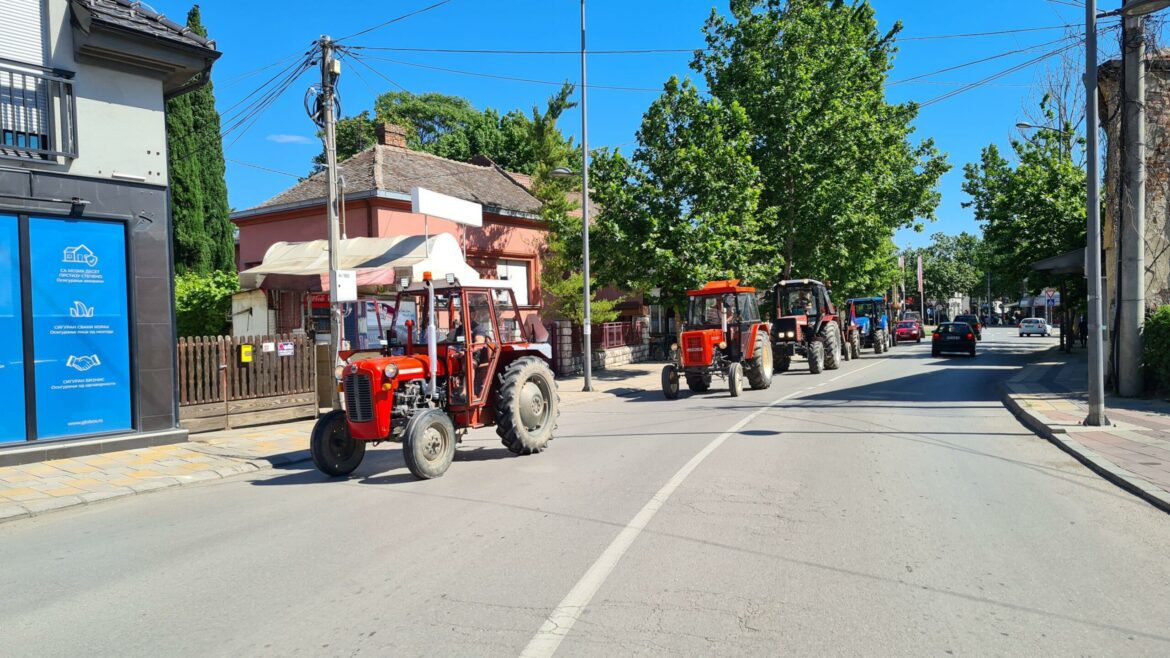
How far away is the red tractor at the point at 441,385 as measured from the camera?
332 inches

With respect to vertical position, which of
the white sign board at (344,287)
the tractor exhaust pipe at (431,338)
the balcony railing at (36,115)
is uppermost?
the balcony railing at (36,115)

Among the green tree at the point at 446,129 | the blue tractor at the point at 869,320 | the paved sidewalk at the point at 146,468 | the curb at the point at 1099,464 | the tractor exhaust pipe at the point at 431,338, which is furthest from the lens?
the green tree at the point at 446,129

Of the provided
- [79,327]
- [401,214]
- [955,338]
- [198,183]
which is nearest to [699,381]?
[401,214]

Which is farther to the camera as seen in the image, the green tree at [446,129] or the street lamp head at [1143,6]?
the green tree at [446,129]

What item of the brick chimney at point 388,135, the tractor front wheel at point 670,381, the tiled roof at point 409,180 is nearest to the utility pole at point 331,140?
the tractor front wheel at point 670,381

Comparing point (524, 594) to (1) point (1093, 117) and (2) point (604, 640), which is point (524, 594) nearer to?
(2) point (604, 640)

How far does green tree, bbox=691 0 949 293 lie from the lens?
1141 inches

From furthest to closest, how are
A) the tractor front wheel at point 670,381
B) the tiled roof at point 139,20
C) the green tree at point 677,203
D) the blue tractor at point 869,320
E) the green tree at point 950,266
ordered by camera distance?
the green tree at point 950,266, the blue tractor at point 869,320, the green tree at point 677,203, the tractor front wheel at point 670,381, the tiled roof at point 139,20

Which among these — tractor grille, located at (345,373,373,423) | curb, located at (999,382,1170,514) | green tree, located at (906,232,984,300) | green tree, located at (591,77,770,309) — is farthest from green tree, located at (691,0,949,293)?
green tree, located at (906,232,984,300)

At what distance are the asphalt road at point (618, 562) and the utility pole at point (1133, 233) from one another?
6540 millimetres

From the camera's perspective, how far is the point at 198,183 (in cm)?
2405

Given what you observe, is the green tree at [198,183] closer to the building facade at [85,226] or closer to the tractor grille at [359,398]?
the building facade at [85,226]

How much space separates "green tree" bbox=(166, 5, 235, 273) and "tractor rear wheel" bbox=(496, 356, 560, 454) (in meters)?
17.3

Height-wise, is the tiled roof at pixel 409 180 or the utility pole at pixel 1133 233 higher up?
the tiled roof at pixel 409 180
